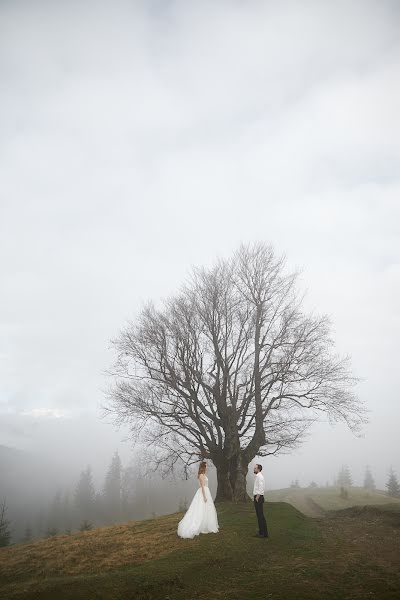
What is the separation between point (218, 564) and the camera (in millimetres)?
9367

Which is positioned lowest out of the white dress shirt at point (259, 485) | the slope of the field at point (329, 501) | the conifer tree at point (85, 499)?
the conifer tree at point (85, 499)

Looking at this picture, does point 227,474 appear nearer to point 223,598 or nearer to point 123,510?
point 223,598

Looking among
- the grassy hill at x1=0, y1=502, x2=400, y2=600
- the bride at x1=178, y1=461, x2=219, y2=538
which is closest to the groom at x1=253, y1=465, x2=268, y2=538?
the grassy hill at x1=0, y1=502, x2=400, y2=600

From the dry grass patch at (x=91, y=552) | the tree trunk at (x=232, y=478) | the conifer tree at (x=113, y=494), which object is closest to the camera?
the dry grass patch at (x=91, y=552)

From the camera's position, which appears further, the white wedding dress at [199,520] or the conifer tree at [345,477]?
the conifer tree at [345,477]

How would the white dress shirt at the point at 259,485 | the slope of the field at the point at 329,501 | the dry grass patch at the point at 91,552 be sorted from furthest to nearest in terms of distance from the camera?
the slope of the field at the point at 329,501 < the white dress shirt at the point at 259,485 < the dry grass patch at the point at 91,552

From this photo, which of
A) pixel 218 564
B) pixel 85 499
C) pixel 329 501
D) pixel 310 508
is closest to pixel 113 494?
pixel 85 499

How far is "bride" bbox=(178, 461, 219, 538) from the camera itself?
12534 millimetres

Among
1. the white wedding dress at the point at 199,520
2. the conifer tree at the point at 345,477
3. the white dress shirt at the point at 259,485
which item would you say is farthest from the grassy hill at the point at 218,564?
the conifer tree at the point at 345,477

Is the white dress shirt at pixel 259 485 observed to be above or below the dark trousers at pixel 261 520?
above

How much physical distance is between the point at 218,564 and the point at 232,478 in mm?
10809

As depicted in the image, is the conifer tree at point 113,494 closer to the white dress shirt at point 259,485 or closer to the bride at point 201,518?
the bride at point 201,518

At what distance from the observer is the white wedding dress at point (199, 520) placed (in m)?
12.5

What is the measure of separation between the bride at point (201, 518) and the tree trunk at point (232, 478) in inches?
268
